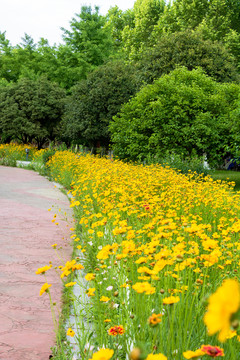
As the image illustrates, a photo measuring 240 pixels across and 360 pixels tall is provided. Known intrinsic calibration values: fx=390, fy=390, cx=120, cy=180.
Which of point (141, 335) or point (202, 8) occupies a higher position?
point (202, 8)

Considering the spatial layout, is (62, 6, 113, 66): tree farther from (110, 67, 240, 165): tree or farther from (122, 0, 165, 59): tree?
(110, 67, 240, 165): tree

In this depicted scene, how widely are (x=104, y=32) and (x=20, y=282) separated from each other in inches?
1296

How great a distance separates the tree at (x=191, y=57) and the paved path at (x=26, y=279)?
14896mm

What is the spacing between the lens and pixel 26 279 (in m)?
4.53

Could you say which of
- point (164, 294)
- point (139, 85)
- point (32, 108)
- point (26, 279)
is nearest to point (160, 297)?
point (164, 294)

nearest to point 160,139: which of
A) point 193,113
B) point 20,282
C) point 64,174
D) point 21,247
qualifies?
point 193,113

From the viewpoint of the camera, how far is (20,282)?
4426 mm

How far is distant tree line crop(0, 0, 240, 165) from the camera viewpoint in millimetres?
14836

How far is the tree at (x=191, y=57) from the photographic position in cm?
2173

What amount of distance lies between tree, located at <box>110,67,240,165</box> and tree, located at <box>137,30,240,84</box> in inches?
229

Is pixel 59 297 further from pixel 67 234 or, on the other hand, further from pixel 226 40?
pixel 226 40


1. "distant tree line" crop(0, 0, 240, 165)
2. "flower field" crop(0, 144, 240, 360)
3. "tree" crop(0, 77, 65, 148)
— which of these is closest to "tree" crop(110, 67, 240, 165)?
"distant tree line" crop(0, 0, 240, 165)

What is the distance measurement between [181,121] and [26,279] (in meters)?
11.4

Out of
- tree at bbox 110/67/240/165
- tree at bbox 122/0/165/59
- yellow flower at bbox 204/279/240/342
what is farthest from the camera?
tree at bbox 122/0/165/59
